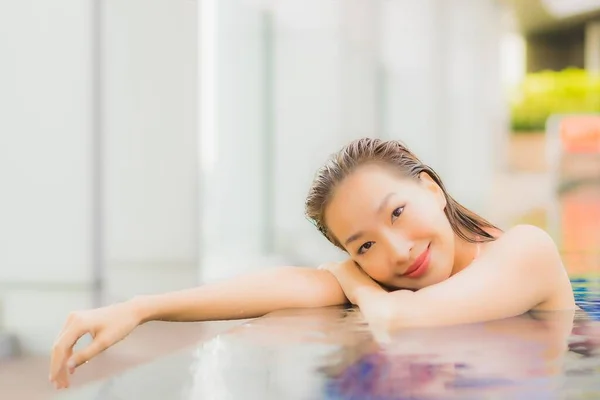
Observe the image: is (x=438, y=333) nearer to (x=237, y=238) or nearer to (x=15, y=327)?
(x=15, y=327)

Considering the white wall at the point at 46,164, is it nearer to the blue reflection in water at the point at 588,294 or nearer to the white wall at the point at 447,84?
Answer: the blue reflection in water at the point at 588,294

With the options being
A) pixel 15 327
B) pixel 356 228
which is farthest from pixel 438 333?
pixel 15 327

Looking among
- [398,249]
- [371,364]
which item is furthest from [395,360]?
[398,249]

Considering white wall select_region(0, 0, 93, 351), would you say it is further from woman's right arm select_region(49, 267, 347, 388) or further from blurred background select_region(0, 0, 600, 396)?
woman's right arm select_region(49, 267, 347, 388)

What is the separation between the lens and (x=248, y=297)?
4.58 ft

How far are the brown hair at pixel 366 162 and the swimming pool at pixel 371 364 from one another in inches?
7.6

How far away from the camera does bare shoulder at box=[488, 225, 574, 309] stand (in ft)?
4.36

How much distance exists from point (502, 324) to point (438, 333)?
14 cm

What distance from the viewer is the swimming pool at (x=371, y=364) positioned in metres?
0.82

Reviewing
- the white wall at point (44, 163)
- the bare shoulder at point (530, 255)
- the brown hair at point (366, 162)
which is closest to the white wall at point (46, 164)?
the white wall at point (44, 163)

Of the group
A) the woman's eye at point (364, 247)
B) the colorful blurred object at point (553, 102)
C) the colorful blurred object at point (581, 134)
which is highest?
the colorful blurred object at point (553, 102)

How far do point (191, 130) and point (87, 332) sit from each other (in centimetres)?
151

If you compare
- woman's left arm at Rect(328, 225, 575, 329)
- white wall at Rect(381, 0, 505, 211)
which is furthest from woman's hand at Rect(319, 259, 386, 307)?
white wall at Rect(381, 0, 505, 211)

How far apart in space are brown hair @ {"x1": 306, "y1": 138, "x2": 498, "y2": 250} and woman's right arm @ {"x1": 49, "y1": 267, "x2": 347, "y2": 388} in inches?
3.9
